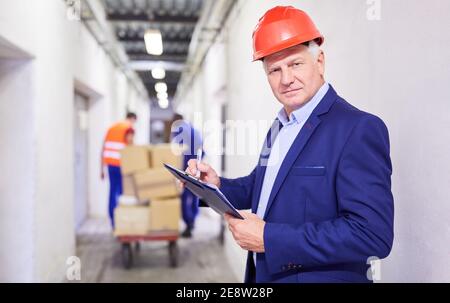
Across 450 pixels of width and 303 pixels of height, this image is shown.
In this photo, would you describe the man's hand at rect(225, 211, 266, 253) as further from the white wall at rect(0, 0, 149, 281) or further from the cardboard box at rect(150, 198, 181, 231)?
the cardboard box at rect(150, 198, 181, 231)

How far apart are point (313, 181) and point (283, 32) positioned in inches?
14.3

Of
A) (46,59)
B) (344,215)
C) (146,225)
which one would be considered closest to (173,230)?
(146,225)

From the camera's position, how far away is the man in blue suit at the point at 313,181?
0.87m

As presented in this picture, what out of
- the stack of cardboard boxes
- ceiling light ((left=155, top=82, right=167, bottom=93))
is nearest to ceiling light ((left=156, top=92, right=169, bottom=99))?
ceiling light ((left=155, top=82, right=167, bottom=93))

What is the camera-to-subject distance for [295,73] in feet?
3.38

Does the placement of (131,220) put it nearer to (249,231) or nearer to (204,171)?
(204,171)

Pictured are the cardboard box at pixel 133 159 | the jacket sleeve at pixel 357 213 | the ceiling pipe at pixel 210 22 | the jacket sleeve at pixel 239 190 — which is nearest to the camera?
the jacket sleeve at pixel 357 213

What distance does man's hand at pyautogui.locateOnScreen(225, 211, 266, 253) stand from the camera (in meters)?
0.96

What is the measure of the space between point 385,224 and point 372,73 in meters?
Answer: 0.58

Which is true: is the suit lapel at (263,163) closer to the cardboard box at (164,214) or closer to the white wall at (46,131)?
the white wall at (46,131)

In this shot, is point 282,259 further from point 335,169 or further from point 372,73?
point 372,73

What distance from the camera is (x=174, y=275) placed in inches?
134

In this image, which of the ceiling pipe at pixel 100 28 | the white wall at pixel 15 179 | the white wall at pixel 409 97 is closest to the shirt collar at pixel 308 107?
the white wall at pixel 409 97

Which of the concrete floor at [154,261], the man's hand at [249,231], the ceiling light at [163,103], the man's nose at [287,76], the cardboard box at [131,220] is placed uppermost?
the ceiling light at [163,103]
